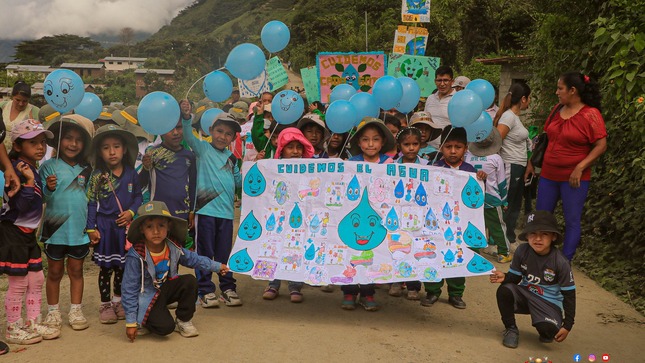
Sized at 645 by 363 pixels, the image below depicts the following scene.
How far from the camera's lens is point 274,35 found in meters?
6.30

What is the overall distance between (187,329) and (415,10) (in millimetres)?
6688

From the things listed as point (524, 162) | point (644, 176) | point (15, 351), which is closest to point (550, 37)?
point (524, 162)

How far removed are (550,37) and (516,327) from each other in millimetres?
5350

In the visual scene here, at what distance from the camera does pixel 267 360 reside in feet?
14.0

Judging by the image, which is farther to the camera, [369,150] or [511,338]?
[369,150]

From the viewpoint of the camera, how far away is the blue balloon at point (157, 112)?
4.71 m

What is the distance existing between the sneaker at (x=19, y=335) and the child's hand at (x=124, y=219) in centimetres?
93

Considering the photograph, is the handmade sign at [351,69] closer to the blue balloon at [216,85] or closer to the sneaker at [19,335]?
the blue balloon at [216,85]

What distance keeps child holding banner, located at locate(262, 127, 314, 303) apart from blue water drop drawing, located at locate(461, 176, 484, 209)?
1.34 metres

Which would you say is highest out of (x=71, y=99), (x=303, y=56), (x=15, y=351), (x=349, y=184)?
(x=303, y=56)

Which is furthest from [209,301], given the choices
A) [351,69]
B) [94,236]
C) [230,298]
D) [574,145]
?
[351,69]

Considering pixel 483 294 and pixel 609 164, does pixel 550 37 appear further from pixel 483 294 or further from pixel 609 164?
pixel 483 294

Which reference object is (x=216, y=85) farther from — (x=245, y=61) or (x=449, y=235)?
(x=449, y=235)

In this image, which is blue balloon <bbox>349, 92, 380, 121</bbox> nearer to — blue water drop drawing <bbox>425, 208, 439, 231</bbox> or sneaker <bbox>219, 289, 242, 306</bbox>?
blue water drop drawing <bbox>425, 208, 439, 231</bbox>
